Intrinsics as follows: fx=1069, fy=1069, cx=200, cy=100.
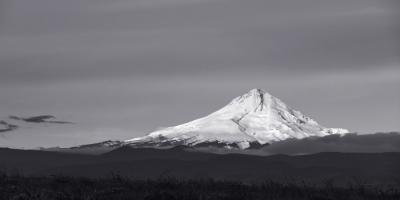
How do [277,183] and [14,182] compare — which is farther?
[277,183]

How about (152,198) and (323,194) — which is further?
(323,194)

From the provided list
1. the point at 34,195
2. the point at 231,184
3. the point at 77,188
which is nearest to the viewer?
the point at 34,195

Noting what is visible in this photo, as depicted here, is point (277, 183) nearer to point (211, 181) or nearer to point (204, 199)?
point (211, 181)

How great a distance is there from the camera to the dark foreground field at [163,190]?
28906mm

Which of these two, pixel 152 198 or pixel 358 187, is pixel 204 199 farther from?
pixel 358 187

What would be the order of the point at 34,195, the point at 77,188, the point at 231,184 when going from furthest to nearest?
the point at 231,184
the point at 77,188
the point at 34,195

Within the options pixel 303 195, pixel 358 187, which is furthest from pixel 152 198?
pixel 358 187

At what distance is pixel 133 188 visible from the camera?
101 feet

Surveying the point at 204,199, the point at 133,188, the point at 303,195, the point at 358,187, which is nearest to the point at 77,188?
the point at 133,188

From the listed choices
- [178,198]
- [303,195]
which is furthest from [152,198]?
[303,195]

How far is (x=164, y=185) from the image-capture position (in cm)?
3203

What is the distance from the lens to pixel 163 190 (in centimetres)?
3047

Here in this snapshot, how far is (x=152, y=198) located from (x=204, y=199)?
4.64 ft

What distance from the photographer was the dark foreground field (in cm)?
2891
